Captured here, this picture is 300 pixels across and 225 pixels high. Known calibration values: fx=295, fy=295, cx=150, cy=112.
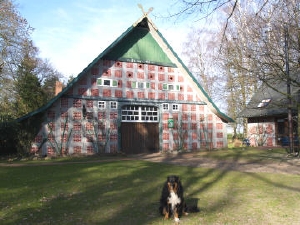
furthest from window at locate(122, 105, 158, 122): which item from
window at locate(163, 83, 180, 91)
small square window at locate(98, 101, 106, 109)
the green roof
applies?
the green roof

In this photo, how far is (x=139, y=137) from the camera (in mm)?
18469

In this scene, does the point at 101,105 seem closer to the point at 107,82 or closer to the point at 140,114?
the point at 107,82

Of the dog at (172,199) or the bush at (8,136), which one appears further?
the bush at (8,136)

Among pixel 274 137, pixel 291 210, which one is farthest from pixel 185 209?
pixel 274 137

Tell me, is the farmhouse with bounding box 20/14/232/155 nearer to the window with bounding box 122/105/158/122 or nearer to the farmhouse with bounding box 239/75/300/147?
the window with bounding box 122/105/158/122

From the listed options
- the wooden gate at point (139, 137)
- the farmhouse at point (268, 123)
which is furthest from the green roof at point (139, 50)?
the farmhouse at point (268, 123)

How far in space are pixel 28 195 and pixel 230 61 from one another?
922 centimetres

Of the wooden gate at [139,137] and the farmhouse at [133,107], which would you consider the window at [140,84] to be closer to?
the farmhouse at [133,107]

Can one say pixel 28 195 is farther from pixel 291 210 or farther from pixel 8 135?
→ pixel 8 135

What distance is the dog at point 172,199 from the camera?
492 centimetres

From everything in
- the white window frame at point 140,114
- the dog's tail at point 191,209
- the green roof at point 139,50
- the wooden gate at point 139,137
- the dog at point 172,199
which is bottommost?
the dog's tail at point 191,209

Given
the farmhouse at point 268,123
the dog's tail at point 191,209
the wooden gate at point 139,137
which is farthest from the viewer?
the farmhouse at point 268,123

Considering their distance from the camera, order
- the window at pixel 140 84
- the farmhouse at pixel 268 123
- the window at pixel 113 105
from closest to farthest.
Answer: the window at pixel 113 105
the window at pixel 140 84
the farmhouse at pixel 268 123

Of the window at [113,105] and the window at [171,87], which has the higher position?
the window at [171,87]
